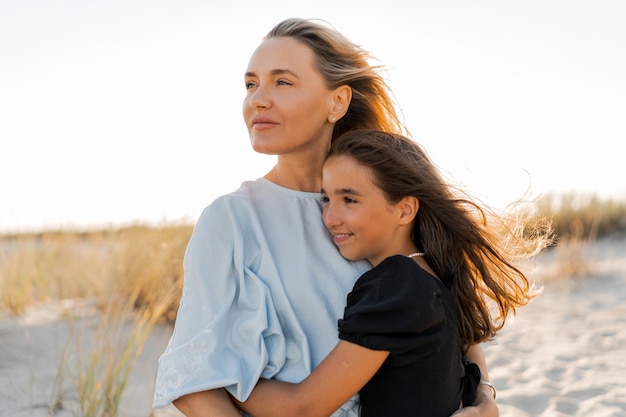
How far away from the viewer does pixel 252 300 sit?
2258 mm

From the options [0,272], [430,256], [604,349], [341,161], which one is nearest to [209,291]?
[341,161]

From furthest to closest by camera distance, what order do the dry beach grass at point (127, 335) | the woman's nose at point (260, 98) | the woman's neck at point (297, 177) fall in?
the dry beach grass at point (127, 335) < the woman's neck at point (297, 177) < the woman's nose at point (260, 98)

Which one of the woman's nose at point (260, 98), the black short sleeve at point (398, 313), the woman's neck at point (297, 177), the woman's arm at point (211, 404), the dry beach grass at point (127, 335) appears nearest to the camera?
the black short sleeve at point (398, 313)

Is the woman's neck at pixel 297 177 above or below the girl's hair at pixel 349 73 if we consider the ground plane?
below

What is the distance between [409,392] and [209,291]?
696mm

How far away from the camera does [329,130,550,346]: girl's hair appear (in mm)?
2359

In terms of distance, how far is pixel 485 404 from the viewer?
7.75ft

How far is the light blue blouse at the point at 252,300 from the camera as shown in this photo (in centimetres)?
215

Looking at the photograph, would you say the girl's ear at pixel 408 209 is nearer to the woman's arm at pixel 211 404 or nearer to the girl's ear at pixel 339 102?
the girl's ear at pixel 339 102

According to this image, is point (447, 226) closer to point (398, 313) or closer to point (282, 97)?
point (398, 313)

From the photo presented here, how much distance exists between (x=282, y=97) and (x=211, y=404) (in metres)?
1.08

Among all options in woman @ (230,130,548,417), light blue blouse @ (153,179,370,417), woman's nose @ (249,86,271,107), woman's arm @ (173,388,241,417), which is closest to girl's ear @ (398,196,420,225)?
woman @ (230,130,548,417)

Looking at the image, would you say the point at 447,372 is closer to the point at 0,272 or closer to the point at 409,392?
the point at 409,392

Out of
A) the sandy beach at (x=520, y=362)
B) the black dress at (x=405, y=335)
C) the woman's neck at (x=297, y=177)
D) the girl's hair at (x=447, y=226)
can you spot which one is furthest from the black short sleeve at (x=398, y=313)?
the sandy beach at (x=520, y=362)
